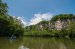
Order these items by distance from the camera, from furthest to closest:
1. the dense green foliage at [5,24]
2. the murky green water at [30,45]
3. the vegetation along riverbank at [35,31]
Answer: the vegetation along riverbank at [35,31], the dense green foliage at [5,24], the murky green water at [30,45]

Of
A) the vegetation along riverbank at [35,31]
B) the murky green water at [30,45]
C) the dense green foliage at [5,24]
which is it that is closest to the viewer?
the murky green water at [30,45]

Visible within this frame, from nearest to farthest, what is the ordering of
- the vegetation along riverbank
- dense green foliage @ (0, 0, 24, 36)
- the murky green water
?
the murky green water < dense green foliage @ (0, 0, 24, 36) < the vegetation along riverbank

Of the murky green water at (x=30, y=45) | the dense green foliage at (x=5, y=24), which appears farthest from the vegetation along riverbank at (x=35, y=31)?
the murky green water at (x=30, y=45)

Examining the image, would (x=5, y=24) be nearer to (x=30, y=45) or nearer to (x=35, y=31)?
(x=30, y=45)

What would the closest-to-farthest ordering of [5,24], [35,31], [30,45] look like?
[30,45] → [5,24] → [35,31]

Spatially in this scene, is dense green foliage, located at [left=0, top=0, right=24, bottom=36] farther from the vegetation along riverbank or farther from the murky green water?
the murky green water

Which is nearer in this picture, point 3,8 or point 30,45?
point 30,45

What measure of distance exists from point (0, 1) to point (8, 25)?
625 cm

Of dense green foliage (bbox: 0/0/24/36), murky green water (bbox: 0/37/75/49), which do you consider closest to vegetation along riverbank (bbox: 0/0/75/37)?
dense green foliage (bbox: 0/0/24/36)

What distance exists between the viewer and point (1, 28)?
47.0m

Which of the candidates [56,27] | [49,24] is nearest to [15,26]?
[56,27]

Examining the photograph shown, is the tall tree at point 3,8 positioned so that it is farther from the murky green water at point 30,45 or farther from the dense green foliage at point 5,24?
the murky green water at point 30,45

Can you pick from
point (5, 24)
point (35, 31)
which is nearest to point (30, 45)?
point (5, 24)

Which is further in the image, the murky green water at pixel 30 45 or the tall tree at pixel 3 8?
the tall tree at pixel 3 8
